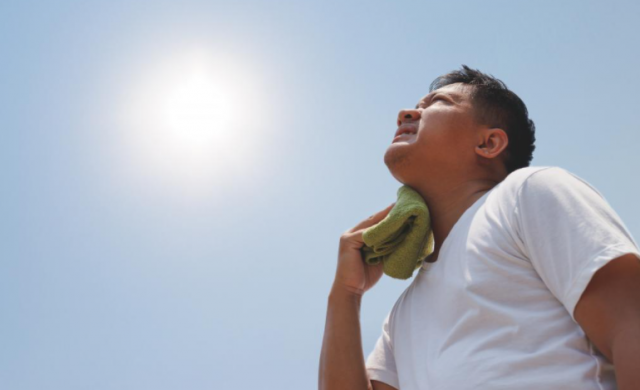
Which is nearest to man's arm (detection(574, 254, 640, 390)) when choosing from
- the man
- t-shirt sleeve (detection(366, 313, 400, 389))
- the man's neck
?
the man

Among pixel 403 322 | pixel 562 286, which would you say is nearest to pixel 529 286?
pixel 562 286

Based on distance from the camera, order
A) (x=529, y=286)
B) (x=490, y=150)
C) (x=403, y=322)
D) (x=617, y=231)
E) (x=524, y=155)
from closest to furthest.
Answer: (x=617, y=231), (x=529, y=286), (x=403, y=322), (x=490, y=150), (x=524, y=155)

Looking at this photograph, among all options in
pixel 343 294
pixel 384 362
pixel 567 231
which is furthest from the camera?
pixel 343 294

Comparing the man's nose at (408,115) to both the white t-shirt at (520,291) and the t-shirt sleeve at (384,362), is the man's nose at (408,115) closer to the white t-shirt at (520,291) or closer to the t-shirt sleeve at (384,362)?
the white t-shirt at (520,291)

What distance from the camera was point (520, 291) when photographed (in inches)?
65.1

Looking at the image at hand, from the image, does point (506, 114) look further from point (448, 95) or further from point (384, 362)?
point (384, 362)

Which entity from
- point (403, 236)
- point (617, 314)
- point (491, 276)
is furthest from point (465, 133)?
point (617, 314)

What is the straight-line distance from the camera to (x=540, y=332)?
1.56m

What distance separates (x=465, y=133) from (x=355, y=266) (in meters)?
0.67

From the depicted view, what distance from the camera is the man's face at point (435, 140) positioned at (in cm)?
223

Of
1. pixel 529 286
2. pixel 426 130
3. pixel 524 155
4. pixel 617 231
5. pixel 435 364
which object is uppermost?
pixel 426 130

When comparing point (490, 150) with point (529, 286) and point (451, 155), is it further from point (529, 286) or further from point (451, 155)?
point (529, 286)

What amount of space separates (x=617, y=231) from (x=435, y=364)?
0.63 meters

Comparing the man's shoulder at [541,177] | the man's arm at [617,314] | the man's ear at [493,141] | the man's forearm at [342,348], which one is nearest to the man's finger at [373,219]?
the man's forearm at [342,348]
